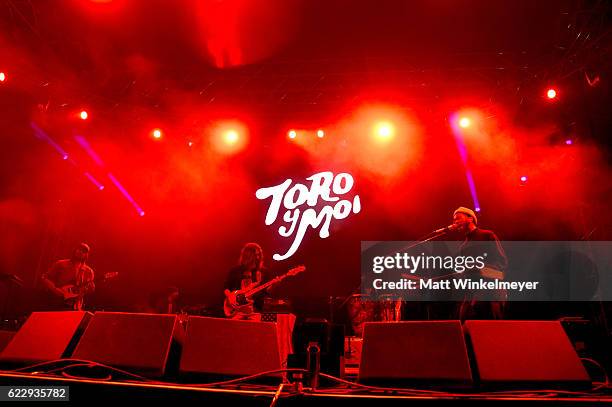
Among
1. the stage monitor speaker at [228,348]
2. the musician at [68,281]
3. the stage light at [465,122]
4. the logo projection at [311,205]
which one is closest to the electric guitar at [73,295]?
the musician at [68,281]

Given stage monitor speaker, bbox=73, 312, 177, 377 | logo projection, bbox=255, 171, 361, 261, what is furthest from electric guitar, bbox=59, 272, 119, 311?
stage monitor speaker, bbox=73, 312, 177, 377

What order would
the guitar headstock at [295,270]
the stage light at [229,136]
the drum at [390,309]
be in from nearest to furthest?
the drum at [390,309]
the guitar headstock at [295,270]
the stage light at [229,136]

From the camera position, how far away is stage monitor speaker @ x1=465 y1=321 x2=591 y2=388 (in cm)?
167

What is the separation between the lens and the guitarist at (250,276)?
193 inches

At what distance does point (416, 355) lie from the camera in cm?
175

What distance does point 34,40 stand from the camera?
5520 millimetres

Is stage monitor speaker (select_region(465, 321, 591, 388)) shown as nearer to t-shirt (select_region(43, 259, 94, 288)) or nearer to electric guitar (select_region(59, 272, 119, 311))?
electric guitar (select_region(59, 272, 119, 311))

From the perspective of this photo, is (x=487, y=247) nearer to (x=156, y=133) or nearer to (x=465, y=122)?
(x=465, y=122)

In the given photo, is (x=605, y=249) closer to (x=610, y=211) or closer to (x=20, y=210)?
(x=610, y=211)

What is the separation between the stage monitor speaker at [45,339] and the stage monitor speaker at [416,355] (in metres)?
1.35

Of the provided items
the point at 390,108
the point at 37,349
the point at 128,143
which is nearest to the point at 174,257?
the point at 128,143

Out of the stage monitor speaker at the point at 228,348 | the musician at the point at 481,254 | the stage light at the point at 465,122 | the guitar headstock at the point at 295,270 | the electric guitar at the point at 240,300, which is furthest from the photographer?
the stage light at the point at 465,122

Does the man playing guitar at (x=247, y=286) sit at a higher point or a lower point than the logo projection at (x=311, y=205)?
lower

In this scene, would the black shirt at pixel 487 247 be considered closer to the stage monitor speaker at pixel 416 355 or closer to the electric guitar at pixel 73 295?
the stage monitor speaker at pixel 416 355
